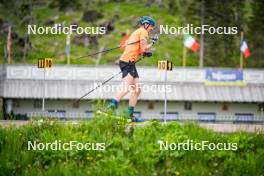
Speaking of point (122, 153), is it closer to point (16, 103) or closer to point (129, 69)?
point (129, 69)

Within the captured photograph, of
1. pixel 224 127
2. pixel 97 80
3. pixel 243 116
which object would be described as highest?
pixel 97 80

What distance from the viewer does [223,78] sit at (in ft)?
117

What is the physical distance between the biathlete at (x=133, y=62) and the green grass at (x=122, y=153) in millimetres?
994

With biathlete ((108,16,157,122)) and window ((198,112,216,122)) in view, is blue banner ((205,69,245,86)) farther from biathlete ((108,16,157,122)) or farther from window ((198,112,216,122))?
biathlete ((108,16,157,122))

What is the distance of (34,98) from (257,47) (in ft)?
89.1

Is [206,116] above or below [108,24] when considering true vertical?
below

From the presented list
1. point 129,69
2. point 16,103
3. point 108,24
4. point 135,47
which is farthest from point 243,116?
point 108,24

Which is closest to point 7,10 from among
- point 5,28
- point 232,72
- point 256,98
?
point 5,28

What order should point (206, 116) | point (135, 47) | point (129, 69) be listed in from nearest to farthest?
point (129, 69) → point (135, 47) → point (206, 116)

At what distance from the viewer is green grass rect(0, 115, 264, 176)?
25.8 ft

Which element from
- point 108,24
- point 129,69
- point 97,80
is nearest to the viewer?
point 129,69

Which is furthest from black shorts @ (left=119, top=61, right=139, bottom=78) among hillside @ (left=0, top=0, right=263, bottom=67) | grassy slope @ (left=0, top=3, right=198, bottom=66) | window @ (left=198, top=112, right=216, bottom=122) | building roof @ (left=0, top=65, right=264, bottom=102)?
grassy slope @ (left=0, top=3, right=198, bottom=66)

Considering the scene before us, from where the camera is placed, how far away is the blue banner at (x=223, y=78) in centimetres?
3522

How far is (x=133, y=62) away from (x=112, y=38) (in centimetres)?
5291
